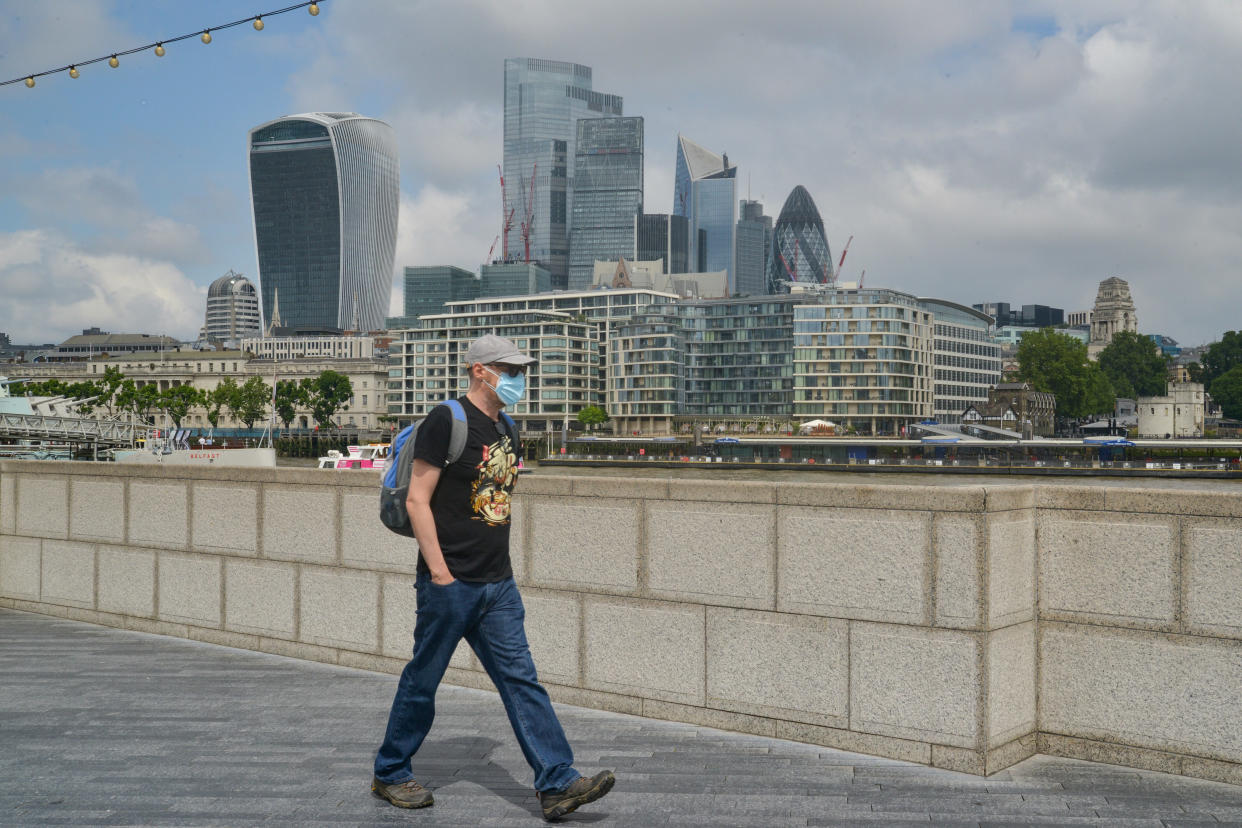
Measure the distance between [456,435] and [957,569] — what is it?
273cm

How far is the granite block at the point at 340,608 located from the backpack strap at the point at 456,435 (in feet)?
11.5

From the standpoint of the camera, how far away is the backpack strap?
495cm

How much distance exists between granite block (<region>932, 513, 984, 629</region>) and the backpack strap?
2576 mm

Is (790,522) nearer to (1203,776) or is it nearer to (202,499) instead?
(1203,776)

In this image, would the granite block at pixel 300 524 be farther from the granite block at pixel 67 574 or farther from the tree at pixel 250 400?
the tree at pixel 250 400

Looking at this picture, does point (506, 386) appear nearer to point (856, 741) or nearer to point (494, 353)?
point (494, 353)

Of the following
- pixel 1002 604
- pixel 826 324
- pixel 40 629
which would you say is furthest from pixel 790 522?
pixel 826 324

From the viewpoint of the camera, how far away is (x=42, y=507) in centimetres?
1066

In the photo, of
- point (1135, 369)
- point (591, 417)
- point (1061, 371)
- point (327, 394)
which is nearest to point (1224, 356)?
point (1135, 369)

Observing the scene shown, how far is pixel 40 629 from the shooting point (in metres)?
9.96

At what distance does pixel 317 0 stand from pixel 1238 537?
12.5 m

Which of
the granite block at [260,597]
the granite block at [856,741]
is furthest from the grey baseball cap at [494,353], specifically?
the granite block at [260,597]

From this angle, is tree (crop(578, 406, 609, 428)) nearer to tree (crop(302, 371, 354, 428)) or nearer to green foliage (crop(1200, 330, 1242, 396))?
tree (crop(302, 371, 354, 428))

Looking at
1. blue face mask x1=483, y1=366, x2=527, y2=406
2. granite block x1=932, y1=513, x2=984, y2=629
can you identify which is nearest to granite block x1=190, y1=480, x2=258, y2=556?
blue face mask x1=483, y1=366, x2=527, y2=406
